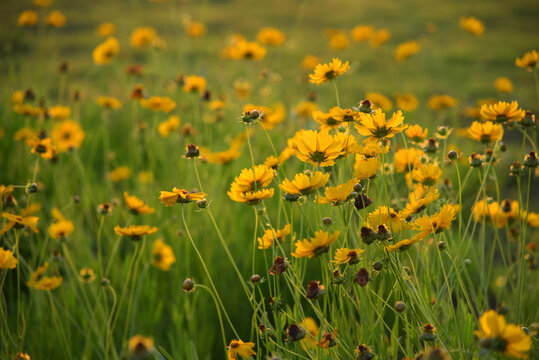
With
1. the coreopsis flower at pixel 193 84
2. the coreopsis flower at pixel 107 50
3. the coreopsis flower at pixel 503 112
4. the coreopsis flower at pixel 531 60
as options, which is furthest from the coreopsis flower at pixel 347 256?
the coreopsis flower at pixel 107 50

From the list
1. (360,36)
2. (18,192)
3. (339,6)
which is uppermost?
(339,6)

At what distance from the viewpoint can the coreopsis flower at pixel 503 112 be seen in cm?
83

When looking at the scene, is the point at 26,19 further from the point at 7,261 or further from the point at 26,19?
the point at 7,261

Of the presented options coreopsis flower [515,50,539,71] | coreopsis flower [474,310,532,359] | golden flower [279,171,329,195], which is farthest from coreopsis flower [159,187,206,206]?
coreopsis flower [515,50,539,71]

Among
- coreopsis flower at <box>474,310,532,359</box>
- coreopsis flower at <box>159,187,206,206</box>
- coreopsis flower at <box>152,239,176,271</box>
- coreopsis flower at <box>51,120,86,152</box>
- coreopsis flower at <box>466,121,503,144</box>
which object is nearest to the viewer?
coreopsis flower at <box>474,310,532,359</box>

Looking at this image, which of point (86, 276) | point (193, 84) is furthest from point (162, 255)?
point (193, 84)

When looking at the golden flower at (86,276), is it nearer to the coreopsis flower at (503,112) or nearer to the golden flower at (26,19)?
the coreopsis flower at (503,112)

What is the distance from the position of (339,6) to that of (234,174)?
5.34 m

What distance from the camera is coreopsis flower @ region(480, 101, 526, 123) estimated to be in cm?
83

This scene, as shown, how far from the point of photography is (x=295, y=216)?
1.46 m

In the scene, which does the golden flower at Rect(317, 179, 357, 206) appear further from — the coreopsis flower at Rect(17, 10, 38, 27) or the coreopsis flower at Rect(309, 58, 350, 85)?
the coreopsis flower at Rect(17, 10, 38, 27)

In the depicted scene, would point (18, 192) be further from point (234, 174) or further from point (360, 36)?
point (360, 36)

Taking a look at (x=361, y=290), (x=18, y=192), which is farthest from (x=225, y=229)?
(x=18, y=192)

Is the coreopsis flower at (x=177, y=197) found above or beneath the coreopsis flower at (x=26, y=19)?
beneath
